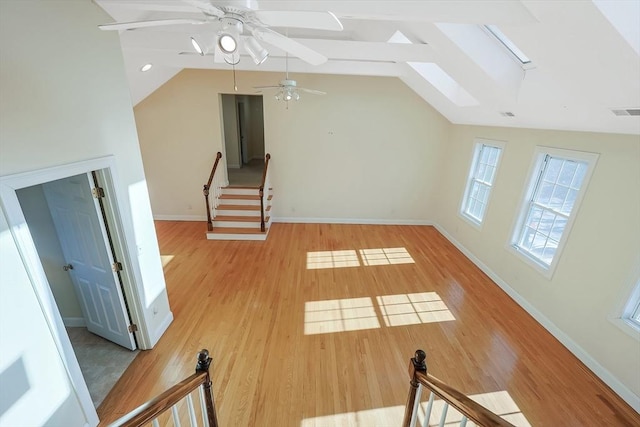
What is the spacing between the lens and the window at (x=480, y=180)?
4.74 meters

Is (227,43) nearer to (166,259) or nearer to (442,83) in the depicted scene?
(442,83)

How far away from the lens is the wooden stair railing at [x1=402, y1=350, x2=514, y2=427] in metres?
1.08

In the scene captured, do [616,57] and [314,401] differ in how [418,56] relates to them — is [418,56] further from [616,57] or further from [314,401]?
[314,401]

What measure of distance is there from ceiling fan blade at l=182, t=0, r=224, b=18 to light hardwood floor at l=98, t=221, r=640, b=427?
2843mm

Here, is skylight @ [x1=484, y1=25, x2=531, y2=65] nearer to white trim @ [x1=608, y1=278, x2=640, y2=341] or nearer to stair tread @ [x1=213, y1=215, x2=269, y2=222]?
white trim @ [x1=608, y1=278, x2=640, y2=341]

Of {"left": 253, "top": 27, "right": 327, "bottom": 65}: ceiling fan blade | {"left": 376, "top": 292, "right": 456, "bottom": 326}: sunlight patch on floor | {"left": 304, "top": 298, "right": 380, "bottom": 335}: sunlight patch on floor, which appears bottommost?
{"left": 304, "top": 298, "right": 380, "bottom": 335}: sunlight patch on floor

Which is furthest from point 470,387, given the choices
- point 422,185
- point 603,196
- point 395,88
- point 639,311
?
point 395,88

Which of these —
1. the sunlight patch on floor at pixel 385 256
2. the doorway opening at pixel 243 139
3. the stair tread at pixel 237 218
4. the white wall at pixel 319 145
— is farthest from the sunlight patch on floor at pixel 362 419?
the doorway opening at pixel 243 139

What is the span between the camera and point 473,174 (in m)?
5.23

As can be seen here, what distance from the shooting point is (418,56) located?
10.4 ft

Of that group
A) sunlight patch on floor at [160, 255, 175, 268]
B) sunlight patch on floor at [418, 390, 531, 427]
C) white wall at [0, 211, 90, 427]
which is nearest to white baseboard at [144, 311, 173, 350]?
white wall at [0, 211, 90, 427]

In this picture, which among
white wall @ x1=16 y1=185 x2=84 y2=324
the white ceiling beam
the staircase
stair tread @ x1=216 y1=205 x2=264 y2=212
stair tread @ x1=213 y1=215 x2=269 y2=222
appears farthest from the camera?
stair tread @ x1=216 y1=205 x2=264 y2=212

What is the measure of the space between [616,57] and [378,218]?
4958 millimetres

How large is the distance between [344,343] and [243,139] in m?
7.83
